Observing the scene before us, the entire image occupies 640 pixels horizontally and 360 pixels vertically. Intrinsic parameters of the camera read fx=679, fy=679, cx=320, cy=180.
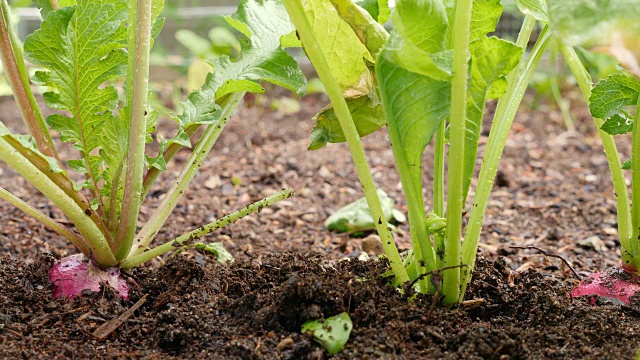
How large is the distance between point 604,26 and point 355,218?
3.85 feet

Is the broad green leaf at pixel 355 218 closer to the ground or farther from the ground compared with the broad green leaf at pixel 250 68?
closer to the ground

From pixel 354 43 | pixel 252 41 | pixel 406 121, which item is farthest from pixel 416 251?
pixel 252 41

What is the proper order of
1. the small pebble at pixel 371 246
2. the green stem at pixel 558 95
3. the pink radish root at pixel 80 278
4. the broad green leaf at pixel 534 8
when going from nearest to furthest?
1. the broad green leaf at pixel 534 8
2. the pink radish root at pixel 80 278
3. the small pebble at pixel 371 246
4. the green stem at pixel 558 95

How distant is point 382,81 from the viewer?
3.33ft

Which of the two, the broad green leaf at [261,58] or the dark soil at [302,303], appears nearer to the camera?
the dark soil at [302,303]

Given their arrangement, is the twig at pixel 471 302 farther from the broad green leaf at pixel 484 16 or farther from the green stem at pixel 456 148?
the broad green leaf at pixel 484 16

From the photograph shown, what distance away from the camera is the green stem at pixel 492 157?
110 centimetres

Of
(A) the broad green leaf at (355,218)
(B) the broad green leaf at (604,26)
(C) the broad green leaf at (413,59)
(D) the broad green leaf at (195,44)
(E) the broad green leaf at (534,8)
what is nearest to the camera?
(B) the broad green leaf at (604,26)

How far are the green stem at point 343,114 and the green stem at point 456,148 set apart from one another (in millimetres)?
86

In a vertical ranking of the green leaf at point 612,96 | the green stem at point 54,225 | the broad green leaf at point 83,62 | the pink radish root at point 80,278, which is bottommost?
the pink radish root at point 80,278

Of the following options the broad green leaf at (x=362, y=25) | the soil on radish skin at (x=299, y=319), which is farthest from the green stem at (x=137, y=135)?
the broad green leaf at (x=362, y=25)

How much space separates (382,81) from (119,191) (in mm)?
567

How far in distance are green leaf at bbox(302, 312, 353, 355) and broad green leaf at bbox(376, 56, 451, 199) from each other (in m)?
0.25

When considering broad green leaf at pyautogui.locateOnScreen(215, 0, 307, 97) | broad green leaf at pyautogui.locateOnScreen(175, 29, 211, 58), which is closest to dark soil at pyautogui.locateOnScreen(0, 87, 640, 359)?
broad green leaf at pyautogui.locateOnScreen(215, 0, 307, 97)
